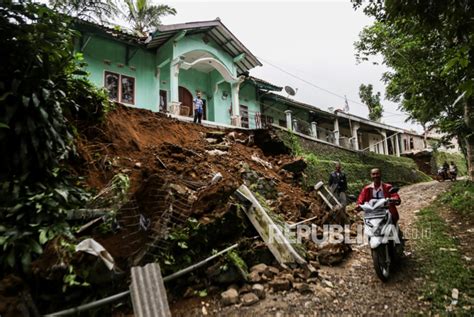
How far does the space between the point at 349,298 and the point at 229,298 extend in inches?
66.1

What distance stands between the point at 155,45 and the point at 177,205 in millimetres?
10796

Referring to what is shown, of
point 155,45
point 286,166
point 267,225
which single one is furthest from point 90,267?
point 155,45

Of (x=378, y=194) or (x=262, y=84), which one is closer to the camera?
(x=378, y=194)

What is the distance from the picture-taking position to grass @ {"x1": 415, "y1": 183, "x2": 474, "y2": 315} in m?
4.01

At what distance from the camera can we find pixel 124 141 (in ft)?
23.4

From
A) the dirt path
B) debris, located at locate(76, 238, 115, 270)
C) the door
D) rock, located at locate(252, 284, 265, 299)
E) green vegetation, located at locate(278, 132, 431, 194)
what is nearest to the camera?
debris, located at locate(76, 238, 115, 270)

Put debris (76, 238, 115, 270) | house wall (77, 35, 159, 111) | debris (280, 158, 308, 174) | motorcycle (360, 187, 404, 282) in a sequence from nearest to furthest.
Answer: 1. debris (76, 238, 115, 270)
2. motorcycle (360, 187, 404, 282)
3. debris (280, 158, 308, 174)
4. house wall (77, 35, 159, 111)

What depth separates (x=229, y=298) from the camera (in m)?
4.13

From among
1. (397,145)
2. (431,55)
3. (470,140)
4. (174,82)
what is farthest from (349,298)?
(397,145)

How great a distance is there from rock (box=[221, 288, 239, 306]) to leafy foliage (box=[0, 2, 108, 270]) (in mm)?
2166

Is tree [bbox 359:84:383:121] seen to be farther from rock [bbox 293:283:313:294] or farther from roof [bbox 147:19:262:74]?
rock [bbox 293:283:313:294]

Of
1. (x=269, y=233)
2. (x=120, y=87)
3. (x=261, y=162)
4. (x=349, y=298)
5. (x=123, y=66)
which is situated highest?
(x=123, y=66)

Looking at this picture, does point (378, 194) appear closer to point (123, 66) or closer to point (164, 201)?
point (164, 201)

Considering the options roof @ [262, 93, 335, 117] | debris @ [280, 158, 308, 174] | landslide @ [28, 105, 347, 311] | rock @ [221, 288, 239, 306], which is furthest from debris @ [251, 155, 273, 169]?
roof @ [262, 93, 335, 117]
